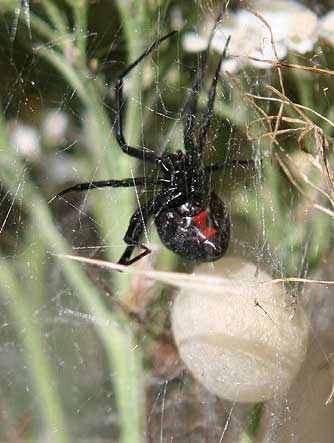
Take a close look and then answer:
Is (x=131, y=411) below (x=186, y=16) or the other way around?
below

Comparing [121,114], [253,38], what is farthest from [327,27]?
[121,114]

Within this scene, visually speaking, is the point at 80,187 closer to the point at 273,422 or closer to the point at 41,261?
the point at 41,261

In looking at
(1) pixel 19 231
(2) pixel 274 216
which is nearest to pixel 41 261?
(1) pixel 19 231

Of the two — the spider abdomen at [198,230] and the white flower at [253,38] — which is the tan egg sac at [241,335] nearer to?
the spider abdomen at [198,230]

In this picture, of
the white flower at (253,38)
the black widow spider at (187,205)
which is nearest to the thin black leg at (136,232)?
the black widow spider at (187,205)

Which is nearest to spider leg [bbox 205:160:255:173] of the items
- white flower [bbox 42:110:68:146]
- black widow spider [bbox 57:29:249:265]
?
black widow spider [bbox 57:29:249:265]
